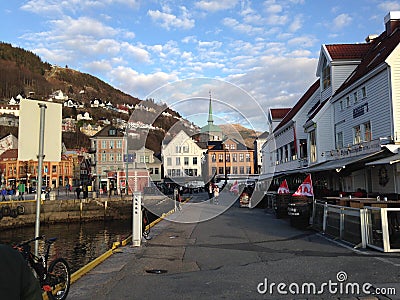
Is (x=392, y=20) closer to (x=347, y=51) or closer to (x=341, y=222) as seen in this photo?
(x=347, y=51)

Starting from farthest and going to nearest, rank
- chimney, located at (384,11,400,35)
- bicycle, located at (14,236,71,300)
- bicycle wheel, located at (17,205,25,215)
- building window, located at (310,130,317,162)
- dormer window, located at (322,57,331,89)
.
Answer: bicycle wheel, located at (17,205,25,215) < building window, located at (310,130,317,162) < dormer window, located at (322,57,331,89) < chimney, located at (384,11,400,35) < bicycle, located at (14,236,71,300)

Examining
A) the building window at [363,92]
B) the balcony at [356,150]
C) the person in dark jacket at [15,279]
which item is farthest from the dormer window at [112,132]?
the person in dark jacket at [15,279]

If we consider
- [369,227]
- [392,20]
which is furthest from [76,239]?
[392,20]

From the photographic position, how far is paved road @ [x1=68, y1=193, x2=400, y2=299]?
6922 millimetres

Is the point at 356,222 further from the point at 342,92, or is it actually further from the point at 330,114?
the point at 330,114

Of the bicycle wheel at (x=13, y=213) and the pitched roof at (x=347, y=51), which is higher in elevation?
the pitched roof at (x=347, y=51)

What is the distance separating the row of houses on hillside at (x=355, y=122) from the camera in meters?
20.3

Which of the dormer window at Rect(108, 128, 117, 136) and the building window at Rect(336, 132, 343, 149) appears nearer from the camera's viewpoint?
the building window at Rect(336, 132, 343, 149)

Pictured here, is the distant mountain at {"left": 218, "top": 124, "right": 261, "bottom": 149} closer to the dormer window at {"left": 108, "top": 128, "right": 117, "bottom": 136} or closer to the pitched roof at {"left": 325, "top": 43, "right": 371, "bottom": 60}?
Result: the pitched roof at {"left": 325, "top": 43, "right": 371, "bottom": 60}

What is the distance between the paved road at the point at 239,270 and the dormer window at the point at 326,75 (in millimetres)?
19123

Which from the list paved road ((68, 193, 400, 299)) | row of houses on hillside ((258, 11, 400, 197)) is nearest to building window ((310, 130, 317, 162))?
row of houses on hillside ((258, 11, 400, 197))

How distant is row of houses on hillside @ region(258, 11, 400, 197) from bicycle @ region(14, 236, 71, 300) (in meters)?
13.7

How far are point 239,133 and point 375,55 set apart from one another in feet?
37.6

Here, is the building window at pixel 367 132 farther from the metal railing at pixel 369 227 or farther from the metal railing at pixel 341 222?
the metal railing at pixel 369 227
